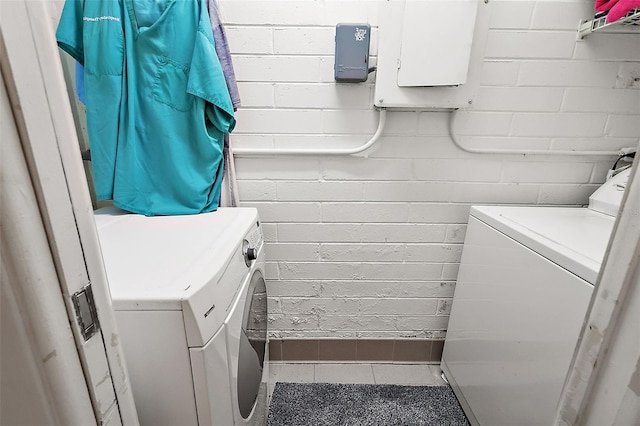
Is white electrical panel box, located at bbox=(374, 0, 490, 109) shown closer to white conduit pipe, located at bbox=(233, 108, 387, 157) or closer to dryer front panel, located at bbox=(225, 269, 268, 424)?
white conduit pipe, located at bbox=(233, 108, 387, 157)

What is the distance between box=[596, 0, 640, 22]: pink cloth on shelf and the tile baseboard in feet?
4.95

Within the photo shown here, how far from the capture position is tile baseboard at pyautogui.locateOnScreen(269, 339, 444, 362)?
1.56 meters

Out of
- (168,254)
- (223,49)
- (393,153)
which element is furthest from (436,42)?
(168,254)

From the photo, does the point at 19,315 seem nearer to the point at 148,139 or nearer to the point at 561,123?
the point at 148,139

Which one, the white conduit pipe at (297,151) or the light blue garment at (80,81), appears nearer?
the light blue garment at (80,81)

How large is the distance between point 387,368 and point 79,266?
5.25 ft

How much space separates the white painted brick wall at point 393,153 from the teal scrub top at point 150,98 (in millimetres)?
231

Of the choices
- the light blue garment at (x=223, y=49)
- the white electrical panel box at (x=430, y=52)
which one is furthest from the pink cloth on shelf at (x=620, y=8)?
the light blue garment at (x=223, y=49)

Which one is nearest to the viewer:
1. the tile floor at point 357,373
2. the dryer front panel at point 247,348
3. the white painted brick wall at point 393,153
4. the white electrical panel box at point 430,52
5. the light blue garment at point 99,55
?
the dryer front panel at point 247,348

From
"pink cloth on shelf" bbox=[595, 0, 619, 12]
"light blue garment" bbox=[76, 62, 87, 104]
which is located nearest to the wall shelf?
"pink cloth on shelf" bbox=[595, 0, 619, 12]

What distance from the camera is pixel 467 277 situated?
4.30ft

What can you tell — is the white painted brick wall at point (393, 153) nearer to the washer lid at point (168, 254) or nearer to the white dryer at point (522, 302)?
the white dryer at point (522, 302)

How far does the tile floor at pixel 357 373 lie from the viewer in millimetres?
1484

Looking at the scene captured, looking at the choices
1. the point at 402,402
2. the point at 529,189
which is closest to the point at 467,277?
the point at 529,189
